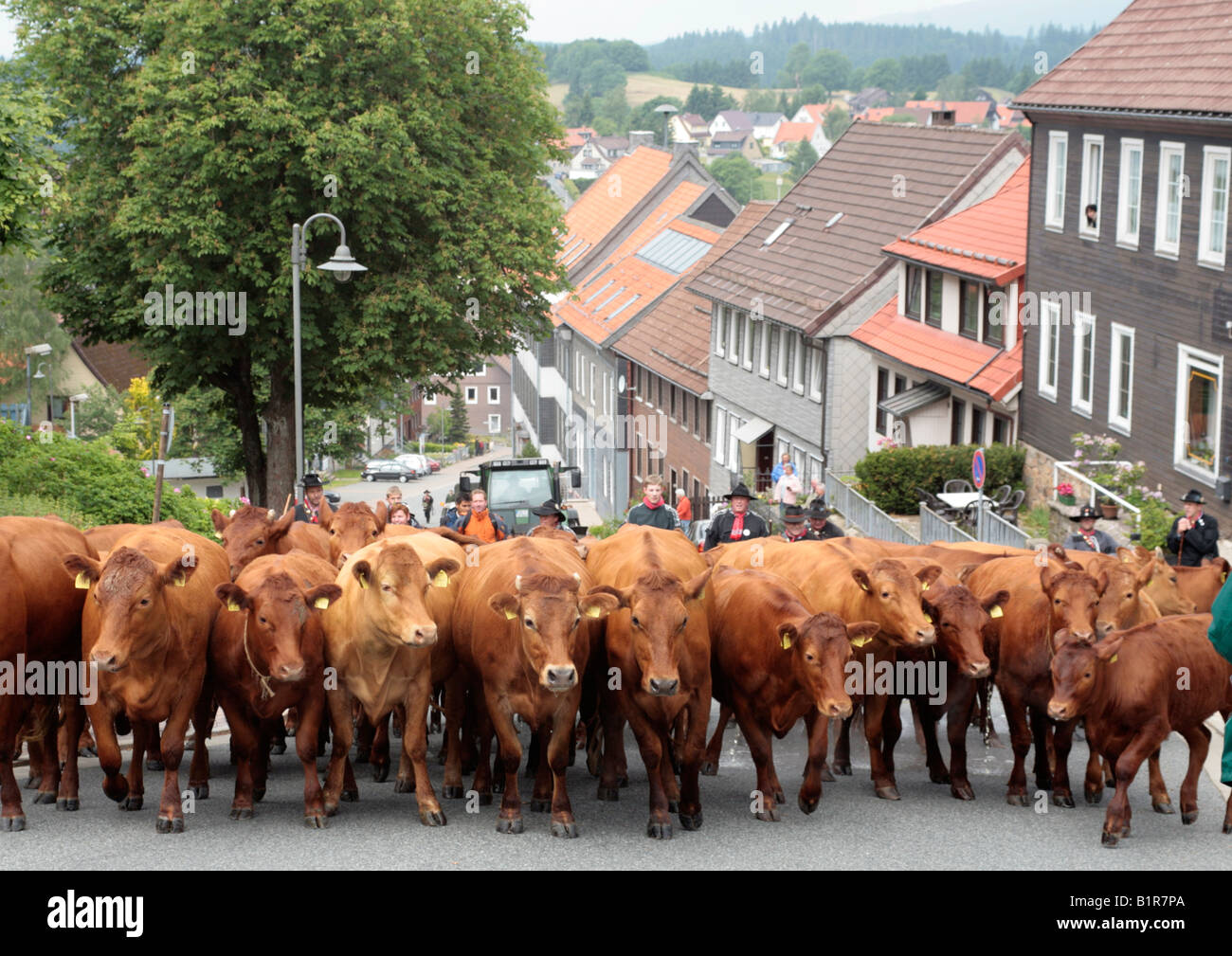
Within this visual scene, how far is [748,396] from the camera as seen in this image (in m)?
48.1

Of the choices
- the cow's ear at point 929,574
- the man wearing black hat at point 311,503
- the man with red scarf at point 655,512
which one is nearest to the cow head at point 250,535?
the man wearing black hat at point 311,503

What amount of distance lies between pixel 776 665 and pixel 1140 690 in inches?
103

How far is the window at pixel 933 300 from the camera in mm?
37625

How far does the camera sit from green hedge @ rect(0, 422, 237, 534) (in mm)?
22938

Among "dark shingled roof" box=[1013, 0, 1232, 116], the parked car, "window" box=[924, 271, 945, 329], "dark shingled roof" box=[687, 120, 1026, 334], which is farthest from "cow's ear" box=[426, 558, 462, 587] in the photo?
the parked car

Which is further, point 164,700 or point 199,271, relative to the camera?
point 199,271

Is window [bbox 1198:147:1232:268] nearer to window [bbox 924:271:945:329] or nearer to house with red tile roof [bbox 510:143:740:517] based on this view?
window [bbox 924:271:945:329]

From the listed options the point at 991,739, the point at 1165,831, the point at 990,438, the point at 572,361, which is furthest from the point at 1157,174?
the point at 572,361

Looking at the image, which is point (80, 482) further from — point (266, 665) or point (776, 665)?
point (776, 665)

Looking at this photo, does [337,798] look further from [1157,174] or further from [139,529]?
[1157,174]

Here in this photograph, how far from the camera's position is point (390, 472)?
354 ft

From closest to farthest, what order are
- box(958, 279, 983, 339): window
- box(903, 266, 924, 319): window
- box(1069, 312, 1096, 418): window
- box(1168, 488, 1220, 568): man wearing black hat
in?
box(1168, 488, 1220, 568): man wearing black hat, box(1069, 312, 1096, 418): window, box(958, 279, 983, 339): window, box(903, 266, 924, 319): window

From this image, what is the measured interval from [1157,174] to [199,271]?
17.9 m

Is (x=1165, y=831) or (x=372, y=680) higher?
(x=372, y=680)
